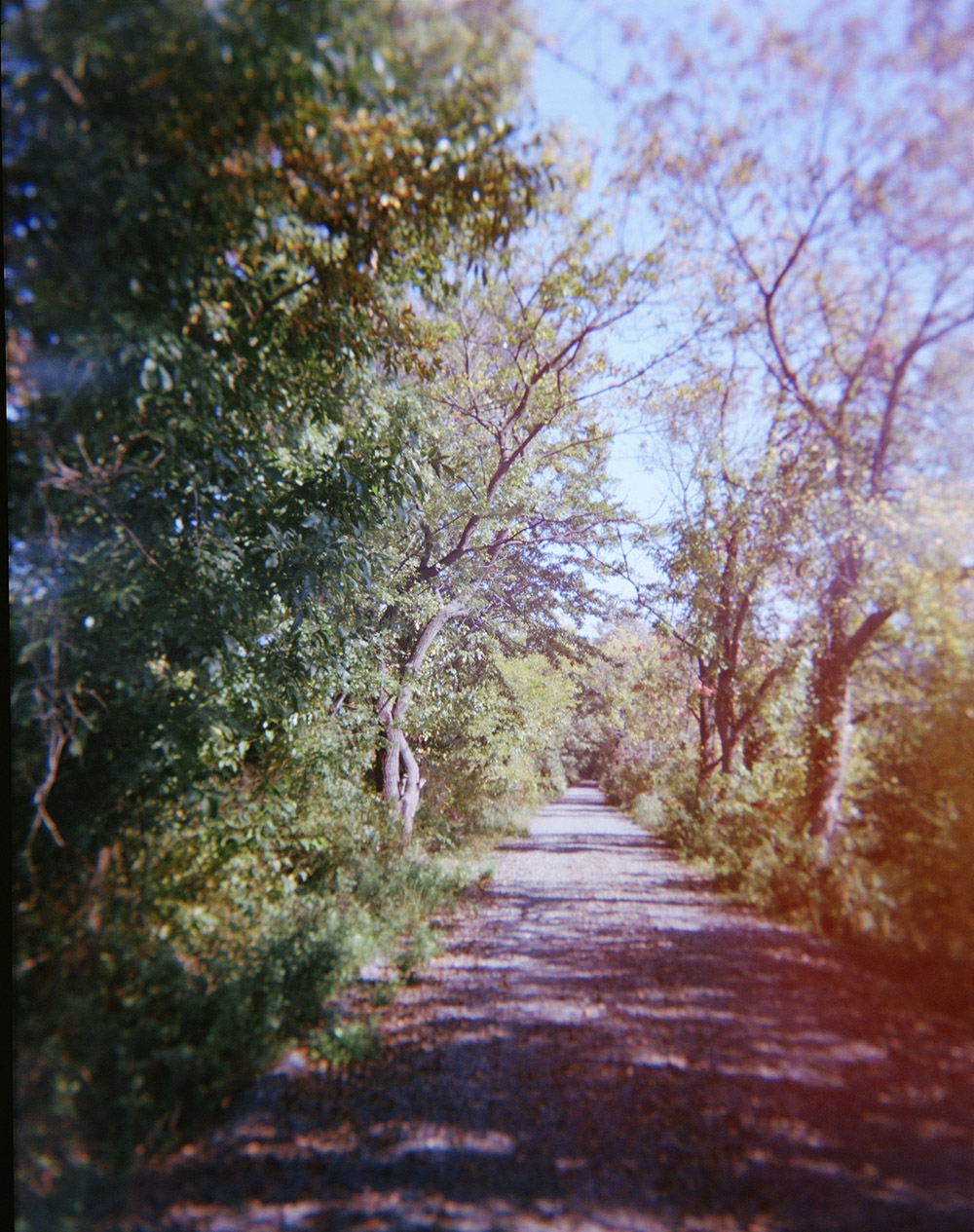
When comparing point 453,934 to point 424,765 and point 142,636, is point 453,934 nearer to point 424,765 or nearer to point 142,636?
point 142,636

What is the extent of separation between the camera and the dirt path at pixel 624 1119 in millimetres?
2842

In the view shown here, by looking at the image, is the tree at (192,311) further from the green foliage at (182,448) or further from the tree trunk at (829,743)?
the tree trunk at (829,743)

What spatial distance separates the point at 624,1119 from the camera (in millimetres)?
3518

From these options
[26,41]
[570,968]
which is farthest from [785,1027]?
[26,41]

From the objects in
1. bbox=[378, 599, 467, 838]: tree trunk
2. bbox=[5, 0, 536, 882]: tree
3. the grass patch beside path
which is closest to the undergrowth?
the grass patch beside path

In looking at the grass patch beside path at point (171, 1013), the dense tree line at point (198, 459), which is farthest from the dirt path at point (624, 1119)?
the dense tree line at point (198, 459)

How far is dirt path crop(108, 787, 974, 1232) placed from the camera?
9.32 feet

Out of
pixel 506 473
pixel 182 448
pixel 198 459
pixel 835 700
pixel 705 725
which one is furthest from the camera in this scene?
pixel 705 725

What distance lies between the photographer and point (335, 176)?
411 cm

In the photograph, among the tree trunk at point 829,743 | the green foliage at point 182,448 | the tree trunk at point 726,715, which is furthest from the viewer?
the tree trunk at point 726,715

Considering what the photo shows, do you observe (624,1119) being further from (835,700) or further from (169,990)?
(835,700)

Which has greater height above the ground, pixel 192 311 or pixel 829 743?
pixel 192 311

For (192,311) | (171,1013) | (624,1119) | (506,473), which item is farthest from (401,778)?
(192,311)

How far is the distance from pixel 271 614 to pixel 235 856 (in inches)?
91.9
